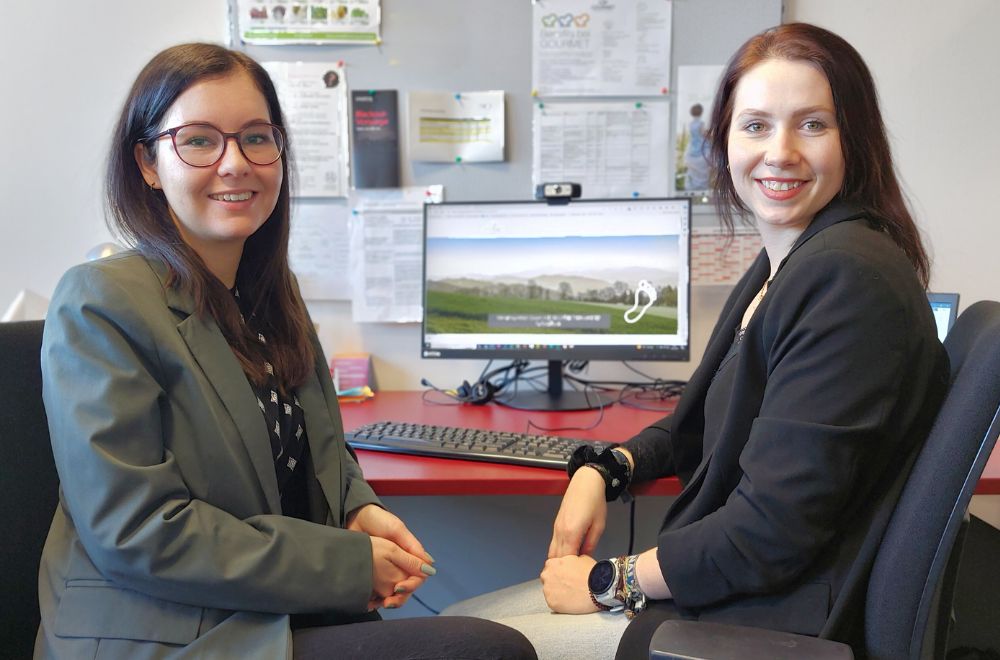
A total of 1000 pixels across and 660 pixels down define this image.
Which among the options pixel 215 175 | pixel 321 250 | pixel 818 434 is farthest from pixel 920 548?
pixel 321 250

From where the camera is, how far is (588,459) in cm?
128

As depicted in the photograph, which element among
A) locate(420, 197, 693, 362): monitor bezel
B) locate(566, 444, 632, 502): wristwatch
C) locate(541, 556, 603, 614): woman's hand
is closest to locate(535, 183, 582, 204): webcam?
locate(420, 197, 693, 362): monitor bezel

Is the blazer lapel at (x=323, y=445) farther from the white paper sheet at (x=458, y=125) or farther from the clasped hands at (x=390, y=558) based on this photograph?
the white paper sheet at (x=458, y=125)

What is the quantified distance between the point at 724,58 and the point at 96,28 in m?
1.66

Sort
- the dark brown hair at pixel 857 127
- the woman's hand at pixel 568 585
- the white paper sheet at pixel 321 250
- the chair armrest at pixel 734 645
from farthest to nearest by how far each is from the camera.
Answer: the white paper sheet at pixel 321 250 < the woman's hand at pixel 568 585 < the dark brown hair at pixel 857 127 < the chair armrest at pixel 734 645

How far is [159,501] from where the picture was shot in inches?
34.9

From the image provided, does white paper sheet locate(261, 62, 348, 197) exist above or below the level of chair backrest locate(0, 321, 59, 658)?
above

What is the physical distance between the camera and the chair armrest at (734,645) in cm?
77

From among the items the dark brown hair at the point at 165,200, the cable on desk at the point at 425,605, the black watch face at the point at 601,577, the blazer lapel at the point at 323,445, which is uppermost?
A: the dark brown hair at the point at 165,200

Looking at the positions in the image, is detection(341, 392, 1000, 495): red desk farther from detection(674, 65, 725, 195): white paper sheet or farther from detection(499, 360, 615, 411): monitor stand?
detection(674, 65, 725, 195): white paper sheet

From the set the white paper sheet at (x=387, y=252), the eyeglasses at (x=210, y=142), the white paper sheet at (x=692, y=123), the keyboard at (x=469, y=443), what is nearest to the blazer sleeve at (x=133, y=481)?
the eyeglasses at (x=210, y=142)

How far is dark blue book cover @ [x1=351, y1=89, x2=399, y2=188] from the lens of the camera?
1.93 metres

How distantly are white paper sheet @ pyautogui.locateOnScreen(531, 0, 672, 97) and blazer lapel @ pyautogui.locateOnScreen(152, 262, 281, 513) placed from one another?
121 centimetres

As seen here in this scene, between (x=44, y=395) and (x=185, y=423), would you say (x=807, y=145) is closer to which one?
(x=185, y=423)
